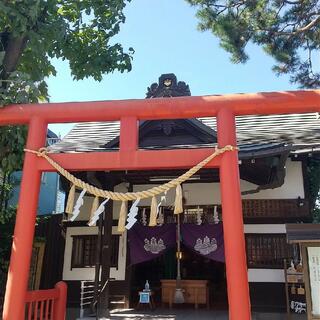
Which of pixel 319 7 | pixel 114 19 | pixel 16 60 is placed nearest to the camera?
pixel 16 60

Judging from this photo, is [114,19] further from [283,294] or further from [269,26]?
[283,294]

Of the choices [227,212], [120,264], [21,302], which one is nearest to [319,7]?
[227,212]

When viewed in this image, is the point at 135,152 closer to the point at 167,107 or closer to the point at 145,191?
the point at 145,191

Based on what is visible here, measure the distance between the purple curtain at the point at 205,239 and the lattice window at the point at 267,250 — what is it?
859mm

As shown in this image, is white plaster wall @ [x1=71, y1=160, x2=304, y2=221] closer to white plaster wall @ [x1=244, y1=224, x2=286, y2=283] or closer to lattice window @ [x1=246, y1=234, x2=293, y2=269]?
white plaster wall @ [x1=244, y1=224, x2=286, y2=283]

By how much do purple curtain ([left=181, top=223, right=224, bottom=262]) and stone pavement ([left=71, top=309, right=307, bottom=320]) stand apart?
1.44 metres

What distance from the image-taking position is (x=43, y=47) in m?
6.95

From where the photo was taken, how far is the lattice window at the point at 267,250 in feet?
34.3

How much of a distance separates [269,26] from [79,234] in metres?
8.38

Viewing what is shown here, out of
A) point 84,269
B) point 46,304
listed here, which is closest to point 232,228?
point 46,304

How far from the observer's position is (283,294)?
10.3 metres

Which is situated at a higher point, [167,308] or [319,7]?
[319,7]

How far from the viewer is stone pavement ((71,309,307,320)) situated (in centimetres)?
957

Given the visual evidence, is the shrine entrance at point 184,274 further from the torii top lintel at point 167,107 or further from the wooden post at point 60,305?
the torii top lintel at point 167,107
